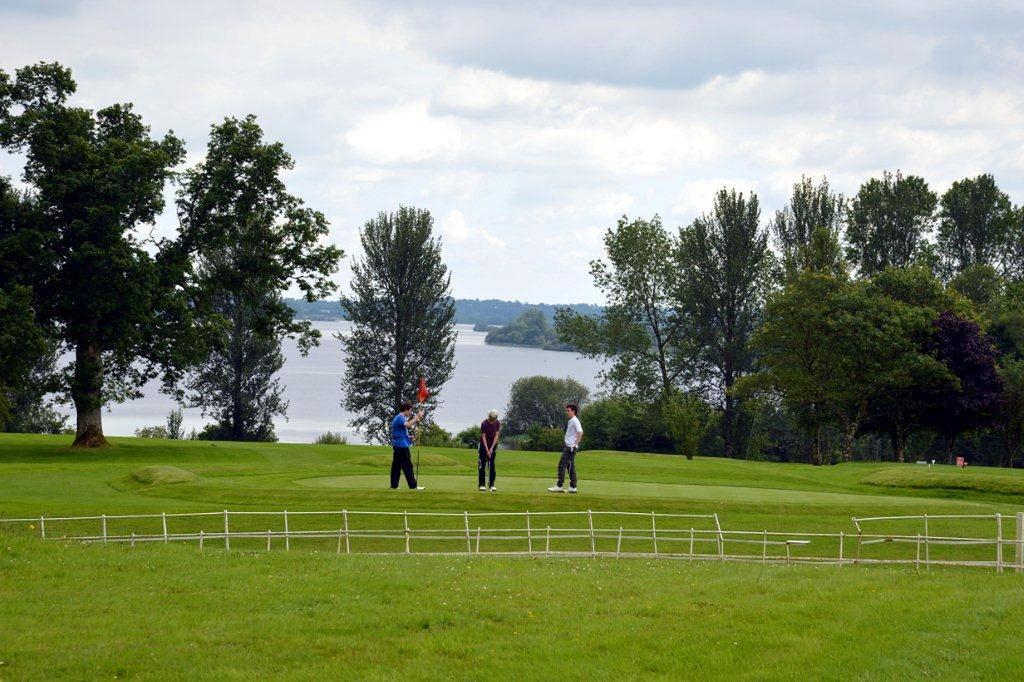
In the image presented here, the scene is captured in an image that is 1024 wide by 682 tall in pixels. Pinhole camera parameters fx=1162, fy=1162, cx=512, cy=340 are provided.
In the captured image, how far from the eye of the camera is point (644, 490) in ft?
104

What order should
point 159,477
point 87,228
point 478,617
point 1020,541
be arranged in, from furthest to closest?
point 87,228 → point 159,477 → point 1020,541 → point 478,617

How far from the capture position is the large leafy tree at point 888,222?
88.6m

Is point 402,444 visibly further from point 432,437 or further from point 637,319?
point 637,319

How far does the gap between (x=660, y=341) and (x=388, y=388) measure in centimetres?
2018

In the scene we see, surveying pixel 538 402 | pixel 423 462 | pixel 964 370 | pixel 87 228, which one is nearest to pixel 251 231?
pixel 87 228

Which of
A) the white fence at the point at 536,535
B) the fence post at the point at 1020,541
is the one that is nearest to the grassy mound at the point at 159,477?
the white fence at the point at 536,535

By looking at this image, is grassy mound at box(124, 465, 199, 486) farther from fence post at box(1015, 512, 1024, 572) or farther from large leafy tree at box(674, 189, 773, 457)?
large leafy tree at box(674, 189, 773, 457)

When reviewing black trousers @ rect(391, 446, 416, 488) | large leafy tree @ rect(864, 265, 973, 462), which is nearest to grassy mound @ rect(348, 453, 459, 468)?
black trousers @ rect(391, 446, 416, 488)

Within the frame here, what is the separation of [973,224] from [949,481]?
63486 millimetres

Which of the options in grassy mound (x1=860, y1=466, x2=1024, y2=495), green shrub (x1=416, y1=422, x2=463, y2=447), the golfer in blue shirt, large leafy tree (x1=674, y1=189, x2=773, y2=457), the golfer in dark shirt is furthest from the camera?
large leafy tree (x1=674, y1=189, x2=773, y2=457)

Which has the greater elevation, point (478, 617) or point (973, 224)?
point (973, 224)

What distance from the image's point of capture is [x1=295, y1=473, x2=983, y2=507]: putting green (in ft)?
99.4

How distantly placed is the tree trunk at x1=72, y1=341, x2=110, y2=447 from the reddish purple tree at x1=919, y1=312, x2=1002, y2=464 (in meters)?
40.2

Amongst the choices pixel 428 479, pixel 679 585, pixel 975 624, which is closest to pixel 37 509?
pixel 428 479
